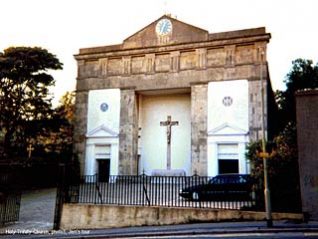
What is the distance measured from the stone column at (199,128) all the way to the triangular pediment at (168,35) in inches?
178

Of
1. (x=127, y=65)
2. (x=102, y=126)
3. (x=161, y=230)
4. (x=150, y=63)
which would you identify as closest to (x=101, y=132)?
(x=102, y=126)

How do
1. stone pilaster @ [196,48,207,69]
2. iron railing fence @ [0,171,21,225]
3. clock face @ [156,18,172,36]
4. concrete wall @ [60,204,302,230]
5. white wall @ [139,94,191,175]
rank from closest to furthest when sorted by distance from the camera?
concrete wall @ [60,204,302,230]
iron railing fence @ [0,171,21,225]
stone pilaster @ [196,48,207,69]
clock face @ [156,18,172,36]
white wall @ [139,94,191,175]

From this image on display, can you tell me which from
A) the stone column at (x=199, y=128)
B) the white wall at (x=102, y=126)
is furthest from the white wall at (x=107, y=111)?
the stone column at (x=199, y=128)

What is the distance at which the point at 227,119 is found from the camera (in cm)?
3064

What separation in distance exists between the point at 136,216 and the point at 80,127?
853 inches

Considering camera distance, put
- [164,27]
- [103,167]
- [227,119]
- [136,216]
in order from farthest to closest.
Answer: [103,167], [164,27], [227,119], [136,216]

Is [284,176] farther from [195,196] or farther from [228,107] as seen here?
[228,107]

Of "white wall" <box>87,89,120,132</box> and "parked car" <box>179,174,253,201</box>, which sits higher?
"white wall" <box>87,89,120,132</box>

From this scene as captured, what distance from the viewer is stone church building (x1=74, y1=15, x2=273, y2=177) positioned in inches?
1197

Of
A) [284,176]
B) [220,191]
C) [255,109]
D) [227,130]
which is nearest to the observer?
[284,176]

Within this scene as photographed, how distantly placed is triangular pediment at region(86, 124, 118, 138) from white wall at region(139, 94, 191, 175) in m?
3.10

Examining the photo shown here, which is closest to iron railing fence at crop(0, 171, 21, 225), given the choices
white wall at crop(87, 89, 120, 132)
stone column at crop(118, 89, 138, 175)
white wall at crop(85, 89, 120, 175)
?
stone column at crop(118, 89, 138, 175)

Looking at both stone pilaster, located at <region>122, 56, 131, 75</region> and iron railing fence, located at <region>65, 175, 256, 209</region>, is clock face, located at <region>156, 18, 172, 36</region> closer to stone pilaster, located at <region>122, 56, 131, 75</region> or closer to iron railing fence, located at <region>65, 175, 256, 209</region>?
stone pilaster, located at <region>122, 56, 131, 75</region>

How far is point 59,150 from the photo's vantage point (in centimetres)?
3662
